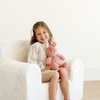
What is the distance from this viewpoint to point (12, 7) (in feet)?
7.73

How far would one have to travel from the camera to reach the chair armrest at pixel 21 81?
4.37 feet

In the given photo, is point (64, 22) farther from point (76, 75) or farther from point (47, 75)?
point (47, 75)

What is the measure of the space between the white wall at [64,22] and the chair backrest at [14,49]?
624 mm

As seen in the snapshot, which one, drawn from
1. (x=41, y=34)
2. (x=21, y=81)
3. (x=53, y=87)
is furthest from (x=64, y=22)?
(x=21, y=81)

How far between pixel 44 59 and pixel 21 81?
1.42 feet

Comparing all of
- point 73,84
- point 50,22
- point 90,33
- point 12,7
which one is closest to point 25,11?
point 12,7

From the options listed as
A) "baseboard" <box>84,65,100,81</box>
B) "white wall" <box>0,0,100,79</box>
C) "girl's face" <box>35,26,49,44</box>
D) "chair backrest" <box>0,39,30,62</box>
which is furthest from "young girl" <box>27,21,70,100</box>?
"baseboard" <box>84,65,100,81</box>

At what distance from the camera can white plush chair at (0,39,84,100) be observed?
1348 millimetres

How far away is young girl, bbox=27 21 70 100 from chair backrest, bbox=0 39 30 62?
105mm

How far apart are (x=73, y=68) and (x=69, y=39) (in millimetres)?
1017

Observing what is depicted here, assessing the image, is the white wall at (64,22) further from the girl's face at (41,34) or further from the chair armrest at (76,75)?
the chair armrest at (76,75)

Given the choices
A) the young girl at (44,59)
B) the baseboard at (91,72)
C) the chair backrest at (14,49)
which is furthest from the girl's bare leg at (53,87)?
the baseboard at (91,72)

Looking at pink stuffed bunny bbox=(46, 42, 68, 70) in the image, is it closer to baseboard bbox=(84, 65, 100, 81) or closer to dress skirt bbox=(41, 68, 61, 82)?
dress skirt bbox=(41, 68, 61, 82)

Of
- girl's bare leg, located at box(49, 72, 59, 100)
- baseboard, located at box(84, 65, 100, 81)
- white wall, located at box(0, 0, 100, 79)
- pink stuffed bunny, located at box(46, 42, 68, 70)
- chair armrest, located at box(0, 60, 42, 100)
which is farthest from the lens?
baseboard, located at box(84, 65, 100, 81)
